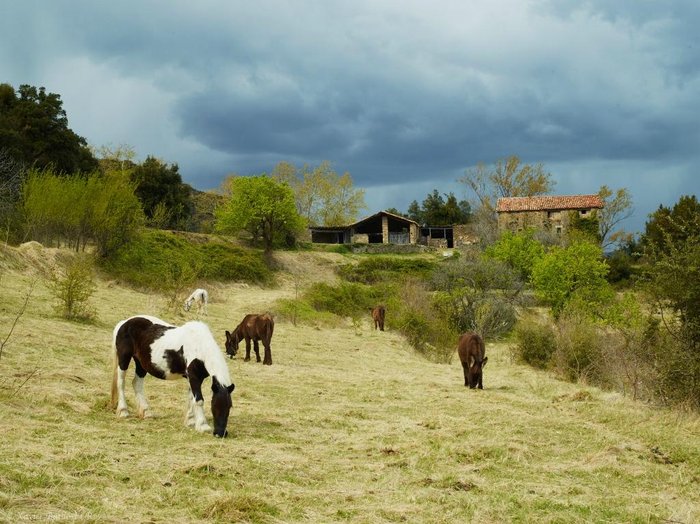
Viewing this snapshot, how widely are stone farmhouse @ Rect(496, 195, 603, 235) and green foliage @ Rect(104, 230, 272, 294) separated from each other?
1228 inches

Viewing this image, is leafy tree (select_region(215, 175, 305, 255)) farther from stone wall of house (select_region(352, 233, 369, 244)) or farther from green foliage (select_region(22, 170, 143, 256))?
green foliage (select_region(22, 170, 143, 256))

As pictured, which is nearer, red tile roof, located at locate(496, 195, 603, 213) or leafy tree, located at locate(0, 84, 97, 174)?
leafy tree, located at locate(0, 84, 97, 174)

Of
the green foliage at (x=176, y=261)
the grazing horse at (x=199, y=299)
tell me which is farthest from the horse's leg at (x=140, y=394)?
the green foliage at (x=176, y=261)

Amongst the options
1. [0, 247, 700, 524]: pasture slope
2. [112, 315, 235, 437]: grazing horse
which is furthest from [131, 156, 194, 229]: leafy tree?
[112, 315, 235, 437]: grazing horse

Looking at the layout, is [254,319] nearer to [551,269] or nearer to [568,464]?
[568,464]

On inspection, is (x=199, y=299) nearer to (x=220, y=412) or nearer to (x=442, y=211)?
(x=220, y=412)

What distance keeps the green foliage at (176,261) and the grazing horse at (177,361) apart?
2263 cm

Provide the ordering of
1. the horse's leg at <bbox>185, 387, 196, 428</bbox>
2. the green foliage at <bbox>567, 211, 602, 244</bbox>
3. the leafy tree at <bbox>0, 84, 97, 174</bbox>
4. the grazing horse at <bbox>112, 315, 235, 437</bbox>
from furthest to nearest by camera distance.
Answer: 1. the green foliage at <bbox>567, 211, 602, 244</bbox>
2. the leafy tree at <bbox>0, 84, 97, 174</bbox>
3. the horse's leg at <bbox>185, 387, 196, 428</bbox>
4. the grazing horse at <bbox>112, 315, 235, 437</bbox>

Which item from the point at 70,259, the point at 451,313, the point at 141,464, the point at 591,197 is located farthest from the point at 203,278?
the point at 591,197

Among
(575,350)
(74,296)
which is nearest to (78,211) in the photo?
(74,296)

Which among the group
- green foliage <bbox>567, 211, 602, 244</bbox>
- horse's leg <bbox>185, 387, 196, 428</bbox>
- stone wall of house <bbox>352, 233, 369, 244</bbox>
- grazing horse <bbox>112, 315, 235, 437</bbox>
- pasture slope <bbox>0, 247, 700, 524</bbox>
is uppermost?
green foliage <bbox>567, 211, 602, 244</bbox>

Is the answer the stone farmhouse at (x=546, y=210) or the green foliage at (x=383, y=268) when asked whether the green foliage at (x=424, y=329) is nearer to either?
the green foliage at (x=383, y=268)

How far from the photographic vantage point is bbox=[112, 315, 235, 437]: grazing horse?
9.16 metres

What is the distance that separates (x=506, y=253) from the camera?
5138 centimetres
